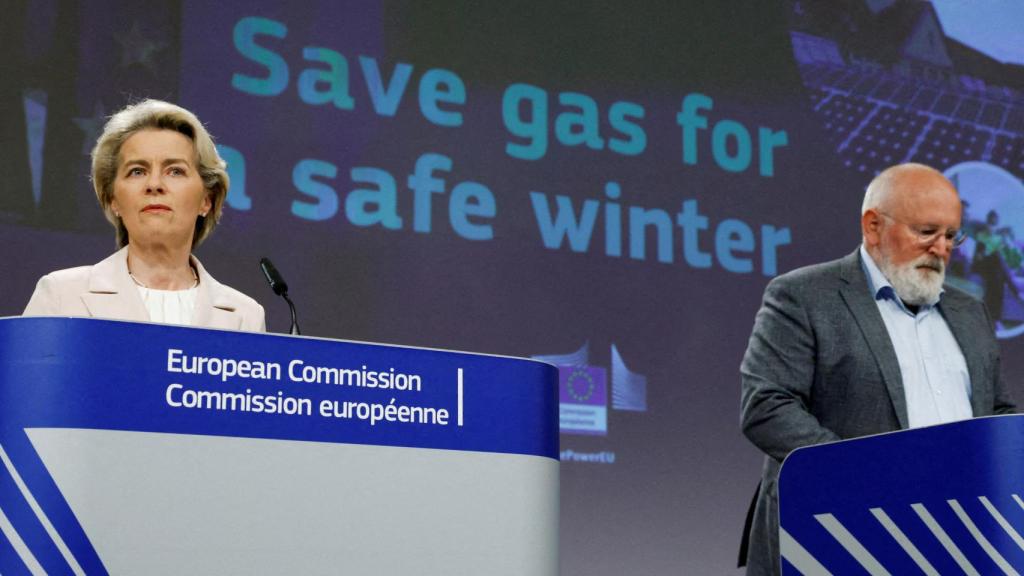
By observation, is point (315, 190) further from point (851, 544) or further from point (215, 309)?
point (851, 544)

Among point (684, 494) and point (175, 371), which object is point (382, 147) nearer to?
point (684, 494)

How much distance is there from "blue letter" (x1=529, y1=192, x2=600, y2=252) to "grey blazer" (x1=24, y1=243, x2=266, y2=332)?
→ 2.17 m

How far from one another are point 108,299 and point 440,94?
2.26 m

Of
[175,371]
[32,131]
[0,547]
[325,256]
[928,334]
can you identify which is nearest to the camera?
[0,547]

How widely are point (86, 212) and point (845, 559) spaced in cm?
257

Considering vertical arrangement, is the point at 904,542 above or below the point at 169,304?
below

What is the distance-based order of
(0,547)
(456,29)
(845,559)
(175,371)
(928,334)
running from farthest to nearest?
(456,29)
(928,334)
(845,559)
(175,371)
(0,547)

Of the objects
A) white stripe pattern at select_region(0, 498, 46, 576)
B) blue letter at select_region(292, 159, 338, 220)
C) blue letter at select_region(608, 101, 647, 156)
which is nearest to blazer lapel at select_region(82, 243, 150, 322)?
white stripe pattern at select_region(0, 498, 46, 576)

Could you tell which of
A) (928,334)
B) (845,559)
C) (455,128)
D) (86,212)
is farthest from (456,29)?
(845,559)

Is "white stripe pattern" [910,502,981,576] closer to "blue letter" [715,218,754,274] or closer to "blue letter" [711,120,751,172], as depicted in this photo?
"blue letter" [715,218,754,274]

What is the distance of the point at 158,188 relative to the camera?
2287 millimetres

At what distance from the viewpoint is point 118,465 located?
155 centimetres

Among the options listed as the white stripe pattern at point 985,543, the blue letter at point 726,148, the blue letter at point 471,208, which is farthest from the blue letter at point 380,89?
the white stripe pattern at point 985,543

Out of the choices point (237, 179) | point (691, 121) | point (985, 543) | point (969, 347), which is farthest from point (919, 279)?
point (237, 179)
